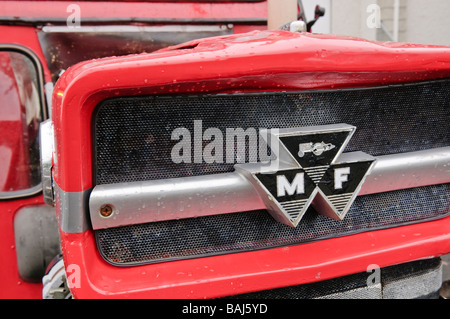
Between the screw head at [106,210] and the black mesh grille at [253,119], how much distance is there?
7cm

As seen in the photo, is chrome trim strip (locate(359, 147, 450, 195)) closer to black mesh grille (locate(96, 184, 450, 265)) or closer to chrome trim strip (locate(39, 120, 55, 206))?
black mesh grille (locate(96, 184, 450, 265))

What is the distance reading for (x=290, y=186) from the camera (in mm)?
975

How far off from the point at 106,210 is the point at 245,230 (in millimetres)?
397

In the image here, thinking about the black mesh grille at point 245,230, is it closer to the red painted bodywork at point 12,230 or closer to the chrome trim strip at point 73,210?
the chrome trim strip at point 73,210

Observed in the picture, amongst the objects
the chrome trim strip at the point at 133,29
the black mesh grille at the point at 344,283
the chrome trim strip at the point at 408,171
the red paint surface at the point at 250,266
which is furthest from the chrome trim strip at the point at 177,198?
the chrome trim strip at the point at 133,29

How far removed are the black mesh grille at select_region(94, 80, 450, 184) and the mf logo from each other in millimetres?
73

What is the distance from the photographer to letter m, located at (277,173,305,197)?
0.97 meters

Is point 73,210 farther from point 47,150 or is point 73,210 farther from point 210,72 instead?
point 210,72

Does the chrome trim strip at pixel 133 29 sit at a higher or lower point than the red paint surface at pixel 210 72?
higher

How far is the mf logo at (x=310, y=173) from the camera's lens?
970 mm

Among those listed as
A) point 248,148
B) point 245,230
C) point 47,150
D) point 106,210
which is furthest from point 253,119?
point 47,150

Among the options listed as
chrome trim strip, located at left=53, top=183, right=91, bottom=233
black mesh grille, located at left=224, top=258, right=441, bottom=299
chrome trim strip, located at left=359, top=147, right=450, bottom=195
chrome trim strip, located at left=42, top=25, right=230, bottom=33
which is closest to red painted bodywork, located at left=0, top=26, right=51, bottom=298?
chrome trim strip, located at left=42, top=25, right=230, bottom=33

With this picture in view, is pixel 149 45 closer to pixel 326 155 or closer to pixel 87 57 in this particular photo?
pixel 87 57
